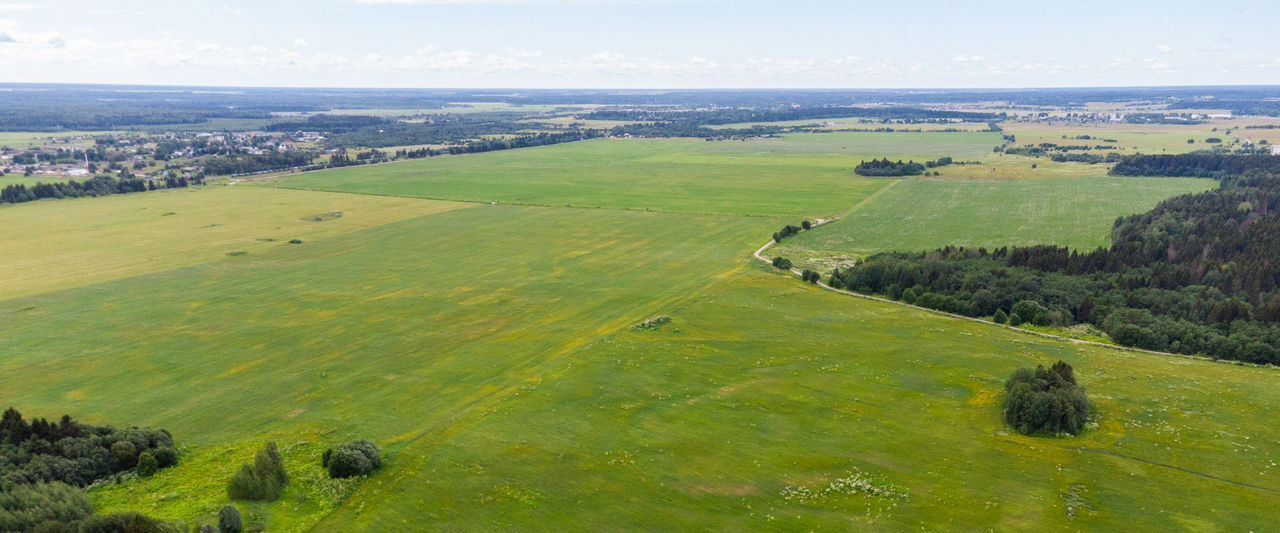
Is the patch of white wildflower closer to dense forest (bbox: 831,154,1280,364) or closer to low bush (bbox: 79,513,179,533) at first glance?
low bush (bbox: 79,513,179,533)

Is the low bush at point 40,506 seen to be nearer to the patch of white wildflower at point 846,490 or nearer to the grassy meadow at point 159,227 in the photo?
the patch of white wildflower at point 846,490

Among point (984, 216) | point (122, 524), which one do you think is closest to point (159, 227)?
point (122, 524)

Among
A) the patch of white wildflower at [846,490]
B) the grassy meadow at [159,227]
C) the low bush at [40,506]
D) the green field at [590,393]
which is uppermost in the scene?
the grassy meadow at [159,227]

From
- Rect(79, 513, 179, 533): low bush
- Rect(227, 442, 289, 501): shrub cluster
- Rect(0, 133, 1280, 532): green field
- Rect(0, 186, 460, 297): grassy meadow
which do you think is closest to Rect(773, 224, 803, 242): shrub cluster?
Rect(0, 133, 1280, 532): green field

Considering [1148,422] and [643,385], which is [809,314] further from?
[1148,422]

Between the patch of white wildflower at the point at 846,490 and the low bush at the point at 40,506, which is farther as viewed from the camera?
the patch of white wildflower at the point at 846,490

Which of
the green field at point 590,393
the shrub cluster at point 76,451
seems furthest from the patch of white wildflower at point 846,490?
the shrub cluster at point 76,451
